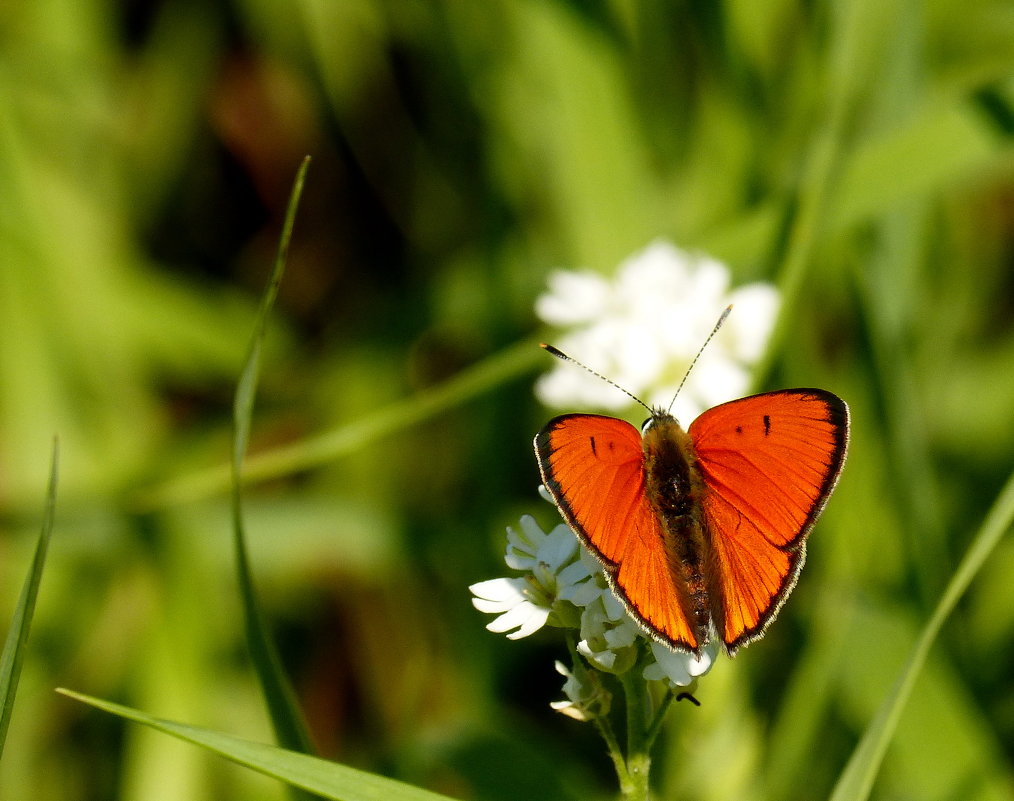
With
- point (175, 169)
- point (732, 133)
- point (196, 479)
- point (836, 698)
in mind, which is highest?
point (175, 169)

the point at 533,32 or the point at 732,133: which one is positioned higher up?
the point at 533,32

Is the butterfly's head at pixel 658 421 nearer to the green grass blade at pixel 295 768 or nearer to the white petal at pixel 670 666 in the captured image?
the white petal at pixel 670 666

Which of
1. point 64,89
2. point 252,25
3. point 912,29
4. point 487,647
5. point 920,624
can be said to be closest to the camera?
point 920,624

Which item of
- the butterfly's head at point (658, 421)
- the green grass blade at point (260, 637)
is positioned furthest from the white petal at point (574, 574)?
the green grass blade at point (260, 637)

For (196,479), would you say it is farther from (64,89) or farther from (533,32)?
(64,89)

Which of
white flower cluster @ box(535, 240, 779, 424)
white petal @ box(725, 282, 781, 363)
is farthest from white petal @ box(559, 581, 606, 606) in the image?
white petal @ box(725, 282, 781, 363)

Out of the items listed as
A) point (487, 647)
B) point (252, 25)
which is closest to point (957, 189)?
point (487, 647)

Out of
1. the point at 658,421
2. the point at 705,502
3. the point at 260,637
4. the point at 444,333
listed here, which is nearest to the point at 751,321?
the point at 658,421

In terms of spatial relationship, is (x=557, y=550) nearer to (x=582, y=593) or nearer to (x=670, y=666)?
(x=582, y=593)
